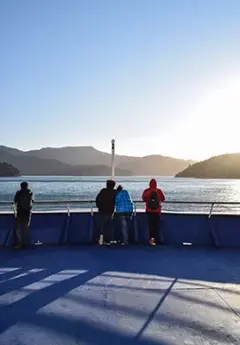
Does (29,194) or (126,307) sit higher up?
(29,194)

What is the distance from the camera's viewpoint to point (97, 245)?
29.7 ft

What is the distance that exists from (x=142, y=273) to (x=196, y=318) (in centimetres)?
221

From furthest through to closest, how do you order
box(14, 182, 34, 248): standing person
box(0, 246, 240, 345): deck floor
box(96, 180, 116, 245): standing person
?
1. box(96, 180, 116, 245): standing person
2. box(14, 182, 34, 248): standing person
3. box(0, 246, 240, 345): deck floor

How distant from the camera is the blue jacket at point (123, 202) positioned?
30.4 ft

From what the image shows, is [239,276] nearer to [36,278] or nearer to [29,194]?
[36,278]

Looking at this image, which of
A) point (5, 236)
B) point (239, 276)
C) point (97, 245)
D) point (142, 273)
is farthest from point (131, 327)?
point (5, 236)

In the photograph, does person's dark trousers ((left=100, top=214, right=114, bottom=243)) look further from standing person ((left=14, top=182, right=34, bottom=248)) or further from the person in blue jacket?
standing person ((left=14, top=182, right=34, bottom=248))

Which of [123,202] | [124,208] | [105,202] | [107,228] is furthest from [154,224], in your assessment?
[105,202]

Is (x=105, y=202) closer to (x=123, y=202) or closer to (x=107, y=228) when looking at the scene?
(x=123, y=202)

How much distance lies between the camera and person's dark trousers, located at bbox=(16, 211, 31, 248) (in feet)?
28.8

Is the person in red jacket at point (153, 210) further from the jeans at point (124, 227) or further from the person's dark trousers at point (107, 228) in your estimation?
the person's dark trousers at point (107, 228)

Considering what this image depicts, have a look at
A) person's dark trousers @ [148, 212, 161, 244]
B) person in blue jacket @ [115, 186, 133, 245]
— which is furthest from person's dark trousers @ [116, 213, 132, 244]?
person's dark trousers @ [148, 212, 161, 244]

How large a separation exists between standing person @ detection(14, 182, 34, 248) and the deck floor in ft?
2.22

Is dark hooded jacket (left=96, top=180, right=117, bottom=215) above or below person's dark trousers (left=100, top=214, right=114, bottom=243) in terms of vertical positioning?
above
